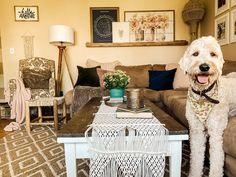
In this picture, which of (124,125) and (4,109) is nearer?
(124,125)

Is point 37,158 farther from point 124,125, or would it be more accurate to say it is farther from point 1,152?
point 124,125

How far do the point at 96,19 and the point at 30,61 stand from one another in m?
1.44

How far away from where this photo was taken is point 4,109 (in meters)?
4.12

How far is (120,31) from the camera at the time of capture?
14.4ft

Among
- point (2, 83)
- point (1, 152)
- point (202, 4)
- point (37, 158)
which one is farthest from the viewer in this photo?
point (2, 83)

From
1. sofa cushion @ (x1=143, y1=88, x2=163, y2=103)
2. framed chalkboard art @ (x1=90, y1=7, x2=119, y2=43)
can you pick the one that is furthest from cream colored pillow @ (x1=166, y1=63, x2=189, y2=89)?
framed chalkboard art @ (x1=90, y1=7, x2=119, y2=43)

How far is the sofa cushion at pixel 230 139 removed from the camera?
50.3 inches

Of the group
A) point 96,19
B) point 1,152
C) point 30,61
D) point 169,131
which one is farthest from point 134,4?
point 169,131

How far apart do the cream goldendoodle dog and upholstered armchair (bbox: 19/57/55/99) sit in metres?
2.85

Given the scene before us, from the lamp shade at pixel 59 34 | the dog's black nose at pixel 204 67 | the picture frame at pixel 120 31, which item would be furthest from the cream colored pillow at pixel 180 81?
the dog's black nose at pixel 204 67

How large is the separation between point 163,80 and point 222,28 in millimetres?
1149

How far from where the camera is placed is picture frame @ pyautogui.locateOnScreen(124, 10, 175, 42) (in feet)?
14.4

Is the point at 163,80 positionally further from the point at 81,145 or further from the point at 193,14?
the point at 81,145

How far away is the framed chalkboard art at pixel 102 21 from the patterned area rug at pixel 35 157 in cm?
214
